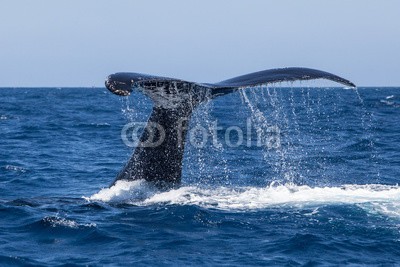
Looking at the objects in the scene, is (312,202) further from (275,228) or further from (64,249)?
(64,249)

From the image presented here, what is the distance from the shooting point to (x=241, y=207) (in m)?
9.52

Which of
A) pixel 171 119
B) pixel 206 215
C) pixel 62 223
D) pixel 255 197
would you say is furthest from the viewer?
pixel 255 197

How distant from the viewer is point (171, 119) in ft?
30.3

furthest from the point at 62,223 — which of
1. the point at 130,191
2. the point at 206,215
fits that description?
the point at 206,215

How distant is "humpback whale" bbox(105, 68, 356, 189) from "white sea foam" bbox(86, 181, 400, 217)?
7.0 inches

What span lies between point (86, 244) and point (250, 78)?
273cm

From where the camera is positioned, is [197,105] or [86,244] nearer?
[86,244]

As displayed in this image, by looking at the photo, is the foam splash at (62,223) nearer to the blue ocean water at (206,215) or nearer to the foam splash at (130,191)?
the blue ocean water at (206,215)

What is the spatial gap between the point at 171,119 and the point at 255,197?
6.17 feet

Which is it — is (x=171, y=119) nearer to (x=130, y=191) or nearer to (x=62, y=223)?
(x=130, y=191)

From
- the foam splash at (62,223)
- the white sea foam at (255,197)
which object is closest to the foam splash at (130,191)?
the white sea foam at (255,197)

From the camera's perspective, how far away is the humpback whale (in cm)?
838

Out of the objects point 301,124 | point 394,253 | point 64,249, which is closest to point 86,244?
point 64,249

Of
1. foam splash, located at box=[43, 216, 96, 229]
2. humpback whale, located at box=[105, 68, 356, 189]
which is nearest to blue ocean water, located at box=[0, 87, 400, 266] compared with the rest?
foam splash, located at box=[43, 216, 96, 229]
